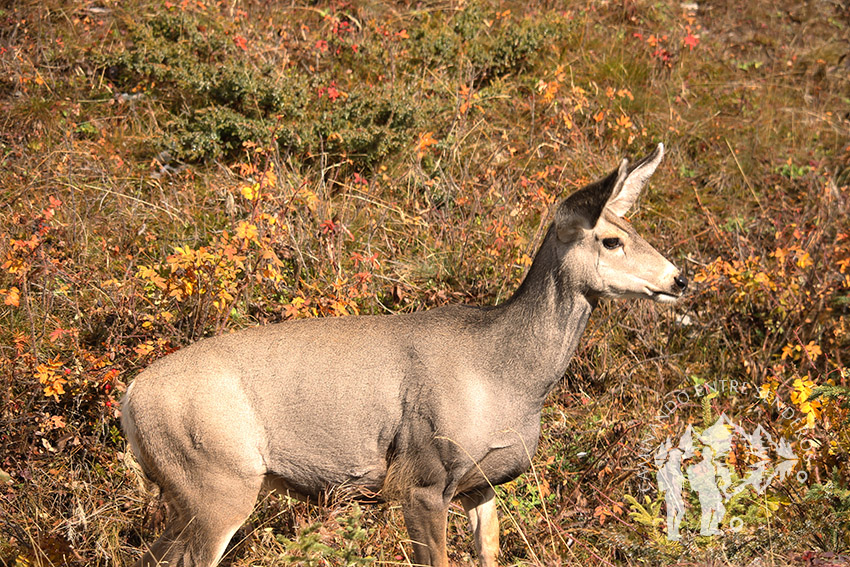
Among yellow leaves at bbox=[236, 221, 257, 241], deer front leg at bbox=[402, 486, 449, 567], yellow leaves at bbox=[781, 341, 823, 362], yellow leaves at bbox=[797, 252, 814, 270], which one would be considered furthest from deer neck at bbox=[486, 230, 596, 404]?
yellow leaves at bbox=[797, 252, 814, 270]

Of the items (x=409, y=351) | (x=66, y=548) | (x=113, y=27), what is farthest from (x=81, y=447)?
(x=113, y=27)

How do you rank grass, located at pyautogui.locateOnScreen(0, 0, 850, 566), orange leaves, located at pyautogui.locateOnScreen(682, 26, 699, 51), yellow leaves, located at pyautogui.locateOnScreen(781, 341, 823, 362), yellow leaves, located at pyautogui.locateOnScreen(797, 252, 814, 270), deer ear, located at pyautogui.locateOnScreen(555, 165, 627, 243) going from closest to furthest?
deer ear, located at pyautogui.locateOnScreen(555, 165, 627, 243) < grass, located at pyautogui.locateOnScreen(0, 0, 850, 566) < yellow leaves, located at pyautogui.locateOnScreen(781, 341, 823, 362) < yellow leaves, located at pyautogui.locateOnScreen(797, 252, 814, 270) < orange leaves, located at pyautogui.locateOnScreen(682, 26, 699, 51)

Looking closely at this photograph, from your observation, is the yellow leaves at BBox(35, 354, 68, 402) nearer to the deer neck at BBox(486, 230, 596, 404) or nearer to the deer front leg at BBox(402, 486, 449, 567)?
the deer front leg at BBox(402, 486, 449, 567)

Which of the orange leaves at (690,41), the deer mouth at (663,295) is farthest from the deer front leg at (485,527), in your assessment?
the orange leaves at (690,41)

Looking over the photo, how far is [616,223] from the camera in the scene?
4543 millimetres

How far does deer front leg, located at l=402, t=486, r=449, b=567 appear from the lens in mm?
4289

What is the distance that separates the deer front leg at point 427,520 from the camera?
169 inches

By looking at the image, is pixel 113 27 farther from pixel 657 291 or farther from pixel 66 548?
pixel 657 291

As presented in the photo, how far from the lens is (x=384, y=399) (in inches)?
173

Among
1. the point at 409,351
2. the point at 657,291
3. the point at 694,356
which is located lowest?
the point at 694,356

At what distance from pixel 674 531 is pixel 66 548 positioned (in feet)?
11.2

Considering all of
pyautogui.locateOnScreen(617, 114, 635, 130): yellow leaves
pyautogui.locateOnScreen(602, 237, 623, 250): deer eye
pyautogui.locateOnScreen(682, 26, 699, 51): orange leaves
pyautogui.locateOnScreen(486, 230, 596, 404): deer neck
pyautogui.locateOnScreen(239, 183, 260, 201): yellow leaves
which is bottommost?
pyautogui.locateOnScreen(617, 114, 635, 130): yellow leaves

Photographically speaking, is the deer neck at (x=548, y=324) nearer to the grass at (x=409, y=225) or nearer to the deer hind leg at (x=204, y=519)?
the grass at (x=409, y=225)

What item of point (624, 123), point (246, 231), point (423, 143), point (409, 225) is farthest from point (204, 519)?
point (624, 123)
